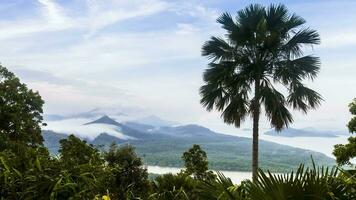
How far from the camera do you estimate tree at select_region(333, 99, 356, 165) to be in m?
22.5

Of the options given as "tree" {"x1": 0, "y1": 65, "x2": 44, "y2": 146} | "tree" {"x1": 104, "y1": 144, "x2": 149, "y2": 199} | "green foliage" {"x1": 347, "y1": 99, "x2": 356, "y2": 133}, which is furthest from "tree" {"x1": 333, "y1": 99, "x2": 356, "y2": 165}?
"tree" {"x1": 0, "y1": 65, "x2": 44, "y2": 146}

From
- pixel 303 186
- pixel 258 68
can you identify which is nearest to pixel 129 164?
pixel 258 68

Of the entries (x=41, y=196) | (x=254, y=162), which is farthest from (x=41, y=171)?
(x=254, y=162)

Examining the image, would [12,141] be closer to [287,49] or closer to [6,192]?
[287,49]

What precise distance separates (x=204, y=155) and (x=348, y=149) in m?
9.61

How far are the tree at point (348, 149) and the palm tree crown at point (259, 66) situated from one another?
67.0 inches

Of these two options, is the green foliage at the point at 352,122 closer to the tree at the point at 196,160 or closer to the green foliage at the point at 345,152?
the green foliage at the point at 345,152

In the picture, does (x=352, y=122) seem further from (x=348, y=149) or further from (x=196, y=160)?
(x=196, y=160)

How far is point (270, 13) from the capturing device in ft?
82.7

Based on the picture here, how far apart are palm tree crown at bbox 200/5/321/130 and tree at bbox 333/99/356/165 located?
1702 millimetres

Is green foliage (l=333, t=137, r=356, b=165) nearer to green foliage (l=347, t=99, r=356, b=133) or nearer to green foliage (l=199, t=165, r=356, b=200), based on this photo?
green foliage (l=347, t=99, r=356, b=133)

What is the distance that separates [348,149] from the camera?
2252 cm

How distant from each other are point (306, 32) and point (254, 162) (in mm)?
6646

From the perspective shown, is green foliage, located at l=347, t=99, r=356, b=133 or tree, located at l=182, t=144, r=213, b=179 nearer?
green foliage, located at l=347, t=99, r=356, b=133
